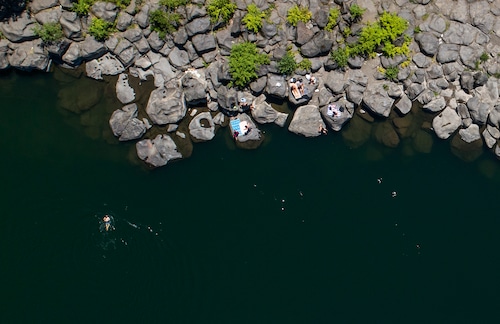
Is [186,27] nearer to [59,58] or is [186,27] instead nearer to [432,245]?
[59,58]

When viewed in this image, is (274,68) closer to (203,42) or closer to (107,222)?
(203,42)

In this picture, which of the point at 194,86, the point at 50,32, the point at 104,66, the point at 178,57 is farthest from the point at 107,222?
the point at 50,32

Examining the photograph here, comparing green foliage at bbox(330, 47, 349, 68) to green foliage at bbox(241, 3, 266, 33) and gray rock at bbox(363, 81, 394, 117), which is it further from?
green foliage at bbox(241, 3, 266, 33)

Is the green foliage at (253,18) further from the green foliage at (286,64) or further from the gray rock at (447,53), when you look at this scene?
the gray rock at (447,53)

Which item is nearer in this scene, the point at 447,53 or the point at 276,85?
the point at 276,85

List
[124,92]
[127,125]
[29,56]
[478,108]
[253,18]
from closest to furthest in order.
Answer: [253,18]
[29,56]
[127,125]
[124,92]
[478,108]

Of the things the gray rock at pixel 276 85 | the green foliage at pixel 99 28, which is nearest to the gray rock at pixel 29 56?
the green foliage at pixel 99 28
